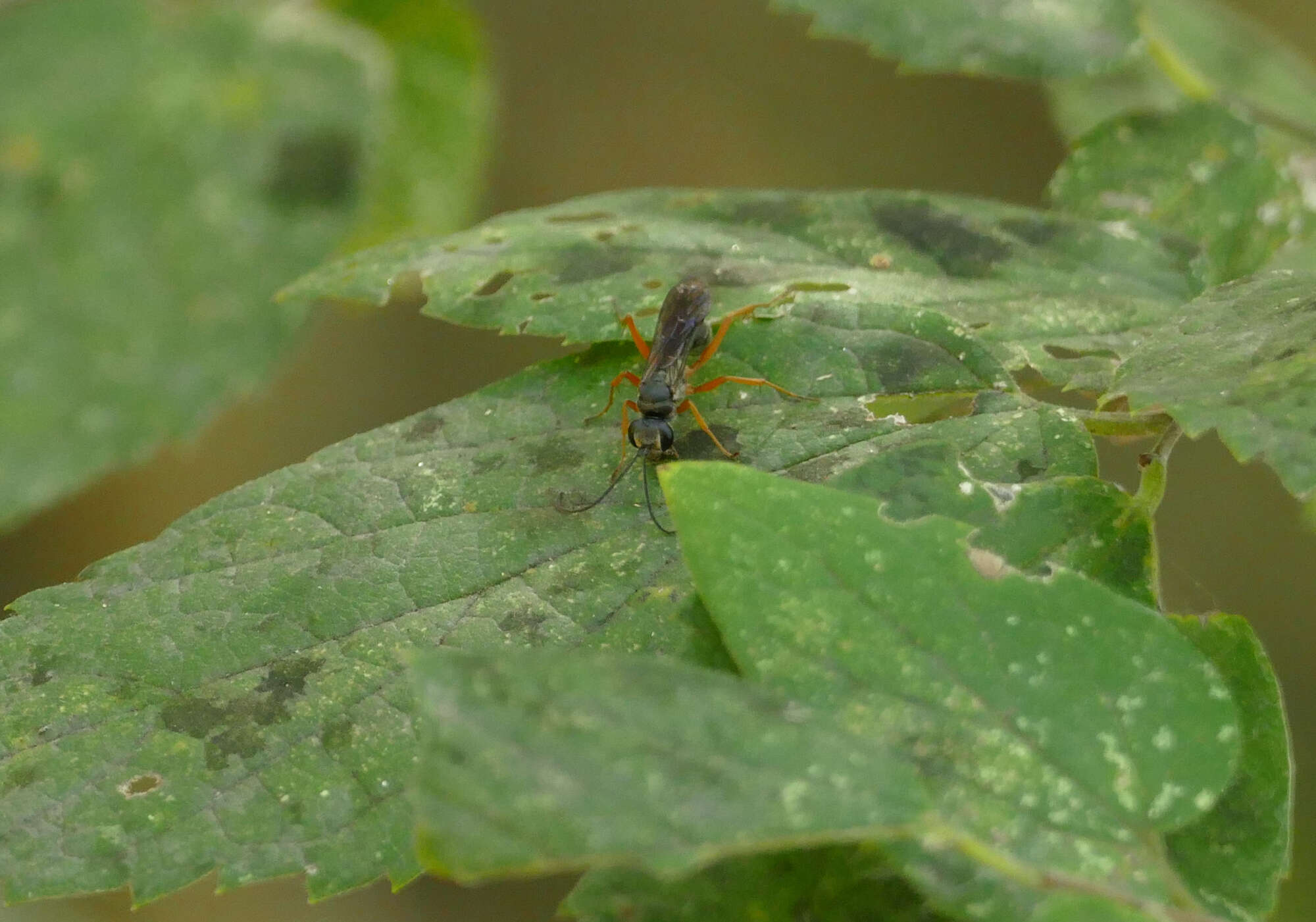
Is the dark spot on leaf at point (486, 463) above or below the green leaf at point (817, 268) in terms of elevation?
below

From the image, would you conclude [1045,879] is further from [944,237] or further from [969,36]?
[969,36]

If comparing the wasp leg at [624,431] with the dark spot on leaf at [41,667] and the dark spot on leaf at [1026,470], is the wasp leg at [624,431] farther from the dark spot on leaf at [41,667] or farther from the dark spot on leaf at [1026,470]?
the dark spot on leaf at [41,667]

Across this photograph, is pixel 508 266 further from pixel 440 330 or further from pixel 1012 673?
pixel 440 330

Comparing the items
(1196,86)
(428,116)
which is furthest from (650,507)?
(428,116)

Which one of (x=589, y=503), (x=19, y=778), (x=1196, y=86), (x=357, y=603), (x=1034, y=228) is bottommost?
(x=19, y=778)

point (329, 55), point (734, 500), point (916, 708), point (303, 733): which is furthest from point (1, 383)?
point (916, 708)

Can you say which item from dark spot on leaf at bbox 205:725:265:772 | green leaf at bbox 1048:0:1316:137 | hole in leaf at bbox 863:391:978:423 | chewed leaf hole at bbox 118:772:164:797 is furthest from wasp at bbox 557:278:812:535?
green leaf at bbox 1048:0:1316:137

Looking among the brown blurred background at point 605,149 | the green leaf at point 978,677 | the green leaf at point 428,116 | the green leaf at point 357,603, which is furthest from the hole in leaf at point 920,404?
the brown blurred background at point 605,149
